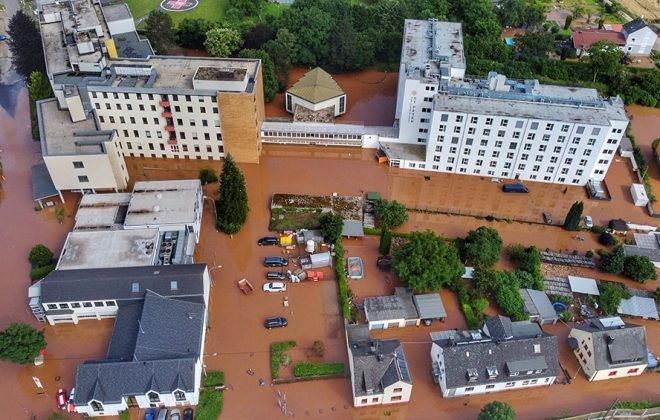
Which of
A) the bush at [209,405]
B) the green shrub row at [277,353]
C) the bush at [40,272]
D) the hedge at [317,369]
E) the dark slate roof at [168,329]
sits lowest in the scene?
the bush at [209,405]

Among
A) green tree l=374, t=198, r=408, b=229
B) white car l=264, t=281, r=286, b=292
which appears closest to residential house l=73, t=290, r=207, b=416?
white car l=264, t=281, r=286, b=292

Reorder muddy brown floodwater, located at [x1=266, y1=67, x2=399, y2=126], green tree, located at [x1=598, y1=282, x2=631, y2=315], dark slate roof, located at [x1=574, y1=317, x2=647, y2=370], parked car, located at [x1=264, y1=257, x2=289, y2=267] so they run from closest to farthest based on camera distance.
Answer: dark slate roof, located at [x1=574, y1=317, x2=647, y2=370]
green tree, located at [x1=598, y1=282, x2=631, y2=315]
parked car, located at [x1=264, y1=257, x2=289, y2=267]
muddy brown floodwater, located at [x1=266, y1=67, x2=399, y2=126]

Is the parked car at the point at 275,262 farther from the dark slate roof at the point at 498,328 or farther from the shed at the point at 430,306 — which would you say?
the dark slate roof at the point at 498,328

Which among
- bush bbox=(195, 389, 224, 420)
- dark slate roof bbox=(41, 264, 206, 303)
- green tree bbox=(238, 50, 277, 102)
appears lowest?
bush bbox=(195, 389, 224, 420)

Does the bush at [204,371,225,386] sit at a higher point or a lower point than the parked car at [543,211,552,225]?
lower

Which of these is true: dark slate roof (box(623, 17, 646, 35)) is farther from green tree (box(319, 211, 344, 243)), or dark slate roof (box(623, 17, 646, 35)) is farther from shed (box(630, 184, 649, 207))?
green tree (box(319, 211, 344, 243))

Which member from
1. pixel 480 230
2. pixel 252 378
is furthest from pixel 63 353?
pixel 480 230

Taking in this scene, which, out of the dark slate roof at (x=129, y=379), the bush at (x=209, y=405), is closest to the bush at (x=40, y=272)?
the dark slate roof at (x=129, y=379)
